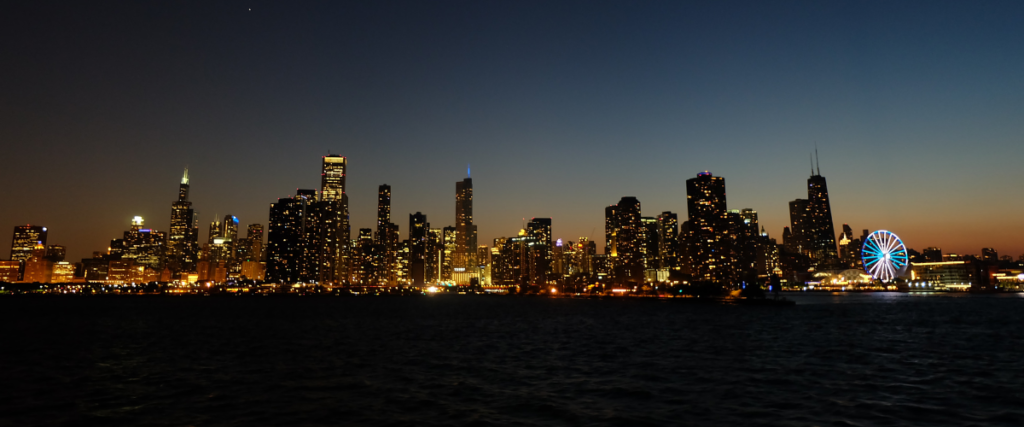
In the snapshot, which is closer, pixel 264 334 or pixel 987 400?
pixel 987 400

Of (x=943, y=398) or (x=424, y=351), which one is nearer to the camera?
(x=943, y=398)

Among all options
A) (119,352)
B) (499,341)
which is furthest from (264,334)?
(499,341)

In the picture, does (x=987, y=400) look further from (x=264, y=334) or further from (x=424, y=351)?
(x=264, y=334)

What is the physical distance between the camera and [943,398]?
90.0ft

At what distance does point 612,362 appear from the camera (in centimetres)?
3997

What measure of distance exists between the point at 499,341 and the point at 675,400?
31.4 metres

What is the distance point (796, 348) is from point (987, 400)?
73.1ft

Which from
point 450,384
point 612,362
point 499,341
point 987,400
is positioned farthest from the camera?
point 499,341

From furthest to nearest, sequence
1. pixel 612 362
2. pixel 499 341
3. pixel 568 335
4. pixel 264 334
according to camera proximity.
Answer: pixel 264 334, pixel 568 335, pixel 499 341, pixel 612 362

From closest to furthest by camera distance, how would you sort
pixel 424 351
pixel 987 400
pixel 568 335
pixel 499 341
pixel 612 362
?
pixel 987 400 → pixel 612 362 → pixel 424 351 → pixel 499 341 → pixel 568 335

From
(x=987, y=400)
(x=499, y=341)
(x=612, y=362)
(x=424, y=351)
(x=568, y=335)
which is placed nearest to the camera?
(x=987, y=400)

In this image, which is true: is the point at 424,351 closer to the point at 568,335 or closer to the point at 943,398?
the point at 568,335

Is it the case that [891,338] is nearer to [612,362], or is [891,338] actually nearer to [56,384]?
[612,362]

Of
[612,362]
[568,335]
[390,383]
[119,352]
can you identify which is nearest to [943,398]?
Result: [612,362]
